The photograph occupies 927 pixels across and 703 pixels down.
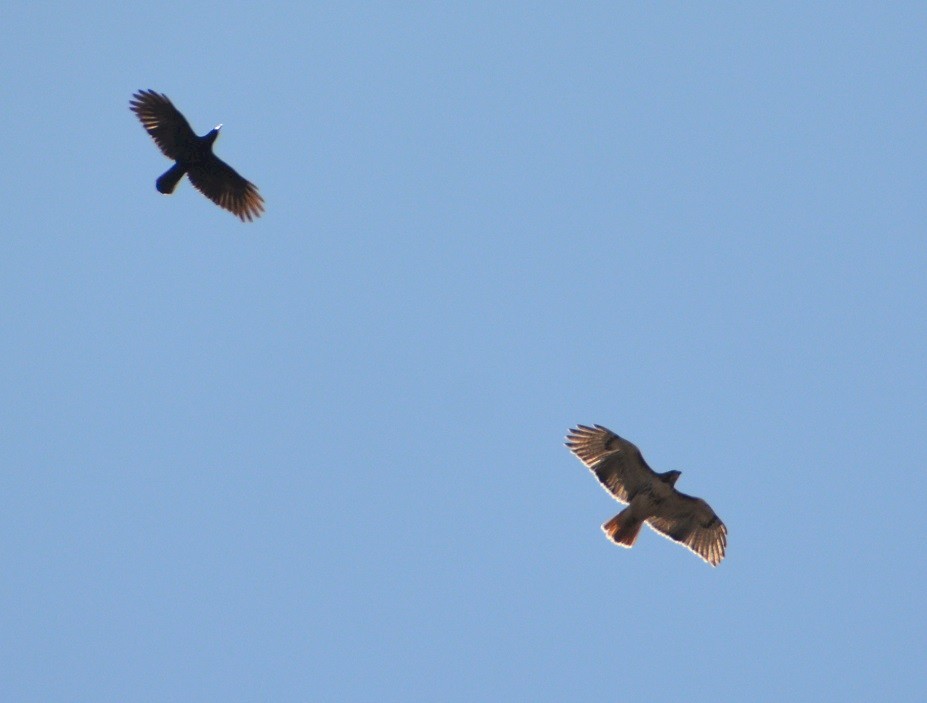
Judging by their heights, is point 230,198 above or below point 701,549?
above

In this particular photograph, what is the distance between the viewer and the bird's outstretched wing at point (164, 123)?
16109mm

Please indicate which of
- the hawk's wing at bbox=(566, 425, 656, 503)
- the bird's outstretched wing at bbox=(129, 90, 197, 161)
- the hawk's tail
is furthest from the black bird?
A: the hawk's tail

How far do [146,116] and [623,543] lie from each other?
357 inches

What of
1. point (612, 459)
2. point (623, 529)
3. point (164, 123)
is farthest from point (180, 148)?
point (623, 529)

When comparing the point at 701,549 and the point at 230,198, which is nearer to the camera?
the point at 701,549

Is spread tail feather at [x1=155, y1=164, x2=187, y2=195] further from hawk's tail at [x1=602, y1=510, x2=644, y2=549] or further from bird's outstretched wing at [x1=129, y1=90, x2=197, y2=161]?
hawk's tail at [x1=602, y1=510, x2=644, y2=549]

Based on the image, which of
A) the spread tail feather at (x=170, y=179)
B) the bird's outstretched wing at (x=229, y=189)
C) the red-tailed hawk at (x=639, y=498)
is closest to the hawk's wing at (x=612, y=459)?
the red-tailed hawk at (x=639, y=498)

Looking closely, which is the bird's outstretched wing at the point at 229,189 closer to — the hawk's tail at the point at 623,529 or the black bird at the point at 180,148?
the black bird at the point at 180,148

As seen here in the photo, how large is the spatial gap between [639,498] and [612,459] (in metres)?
0.63

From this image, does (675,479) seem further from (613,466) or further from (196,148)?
(196,148)

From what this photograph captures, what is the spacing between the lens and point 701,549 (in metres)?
15.5

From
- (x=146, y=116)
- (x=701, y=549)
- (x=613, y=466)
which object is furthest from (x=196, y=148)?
(x=701, y=549)

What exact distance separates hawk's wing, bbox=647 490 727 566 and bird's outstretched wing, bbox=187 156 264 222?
24.9 ft

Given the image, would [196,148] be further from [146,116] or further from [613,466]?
[613,466]
